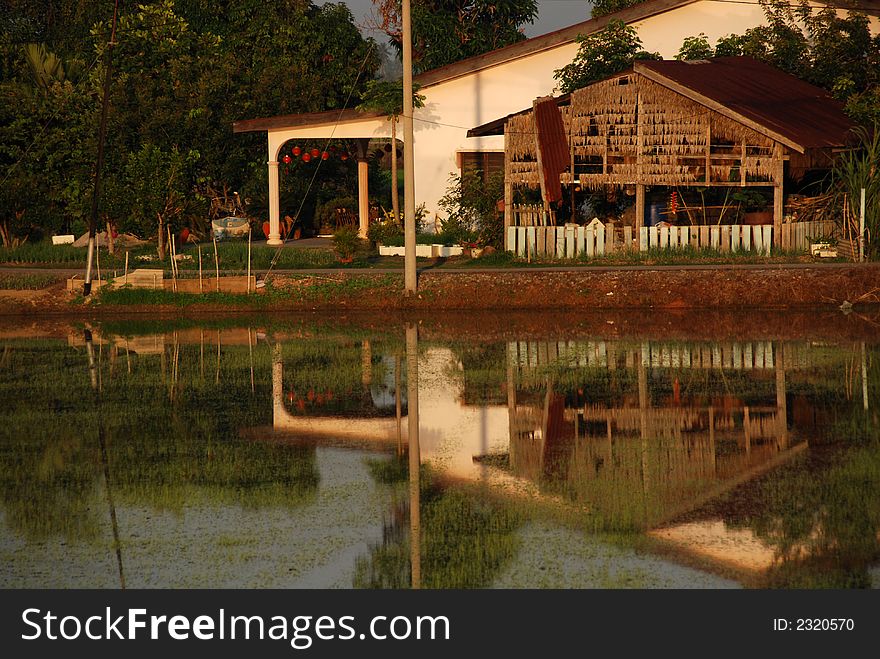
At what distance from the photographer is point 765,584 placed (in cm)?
896

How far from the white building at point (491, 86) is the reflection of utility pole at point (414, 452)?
1290 centimetres

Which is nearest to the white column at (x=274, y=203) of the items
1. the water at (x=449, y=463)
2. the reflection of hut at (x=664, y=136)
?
the reflection of hut at (x=664, y=136)

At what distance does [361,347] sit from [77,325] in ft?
22.8

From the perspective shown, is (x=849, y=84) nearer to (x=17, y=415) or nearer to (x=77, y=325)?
(x=77, y=325)

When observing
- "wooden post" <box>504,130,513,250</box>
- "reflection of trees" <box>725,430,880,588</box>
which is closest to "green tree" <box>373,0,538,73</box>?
"wooden post" <box>504,130,513,250</box>

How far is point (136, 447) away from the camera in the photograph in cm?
1394

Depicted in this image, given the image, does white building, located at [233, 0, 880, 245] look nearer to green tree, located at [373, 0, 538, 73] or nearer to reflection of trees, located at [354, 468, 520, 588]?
green tree, located at [373, 0, 538, 73]

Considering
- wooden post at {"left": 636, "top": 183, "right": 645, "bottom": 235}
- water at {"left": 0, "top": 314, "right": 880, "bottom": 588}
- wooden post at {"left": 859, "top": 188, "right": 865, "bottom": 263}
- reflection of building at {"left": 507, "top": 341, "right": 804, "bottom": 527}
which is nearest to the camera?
water at {"left": 0, "top": 314, "right": 880, "bottom": 588}

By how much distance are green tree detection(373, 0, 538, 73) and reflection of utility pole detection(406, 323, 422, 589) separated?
24352 mm

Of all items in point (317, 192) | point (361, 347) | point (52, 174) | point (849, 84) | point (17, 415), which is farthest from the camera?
point (317, 192)

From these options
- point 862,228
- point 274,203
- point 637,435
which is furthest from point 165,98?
point 637,435

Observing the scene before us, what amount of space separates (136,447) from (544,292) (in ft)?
45.5

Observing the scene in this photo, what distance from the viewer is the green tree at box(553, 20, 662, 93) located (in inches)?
1352
